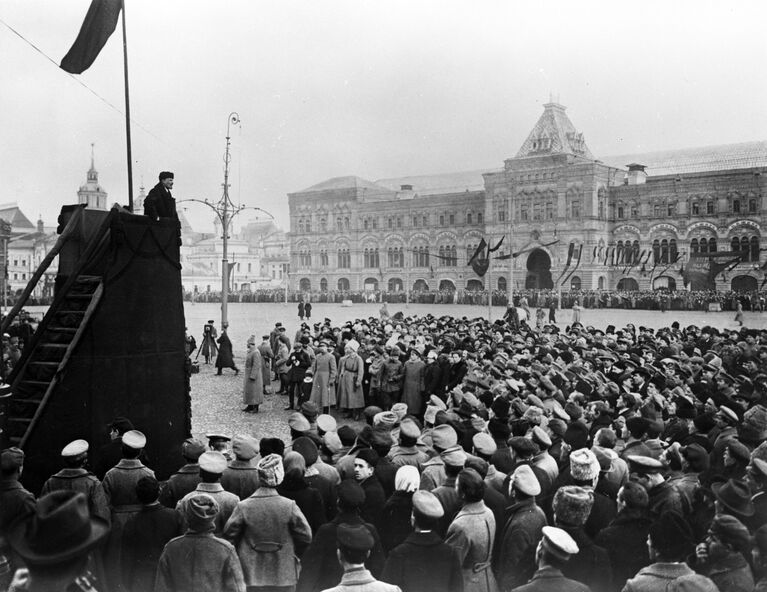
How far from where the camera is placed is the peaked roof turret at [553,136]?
57.0 meters

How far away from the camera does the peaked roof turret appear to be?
5703 centimetres

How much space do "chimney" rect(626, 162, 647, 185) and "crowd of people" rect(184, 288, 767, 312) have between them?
13669mm

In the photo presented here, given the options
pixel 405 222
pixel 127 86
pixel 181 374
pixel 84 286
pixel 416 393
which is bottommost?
pixel 416 393

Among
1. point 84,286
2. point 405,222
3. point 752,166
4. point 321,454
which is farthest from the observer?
point 405,222

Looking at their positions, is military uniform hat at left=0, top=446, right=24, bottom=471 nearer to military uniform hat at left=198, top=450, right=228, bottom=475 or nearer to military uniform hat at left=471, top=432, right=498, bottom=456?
military uniform hat at left=198, top=450, right=228, bottom=475

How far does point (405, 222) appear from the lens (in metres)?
65.6

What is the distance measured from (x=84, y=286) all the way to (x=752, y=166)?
188ft

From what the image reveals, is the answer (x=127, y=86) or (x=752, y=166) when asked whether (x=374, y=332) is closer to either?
(x=127, y=86)

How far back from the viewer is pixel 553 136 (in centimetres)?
5747

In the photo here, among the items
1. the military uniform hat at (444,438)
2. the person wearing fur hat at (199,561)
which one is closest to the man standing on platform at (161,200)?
the military uniform hat at (444,438)

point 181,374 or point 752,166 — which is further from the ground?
point 752,166

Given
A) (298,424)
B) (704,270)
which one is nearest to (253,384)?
(298,424)

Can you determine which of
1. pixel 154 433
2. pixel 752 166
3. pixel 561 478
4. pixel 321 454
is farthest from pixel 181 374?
pixel 752 166

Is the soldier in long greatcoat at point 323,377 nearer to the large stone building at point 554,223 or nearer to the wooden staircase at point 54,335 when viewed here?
the wooden staircase at point 54,335
